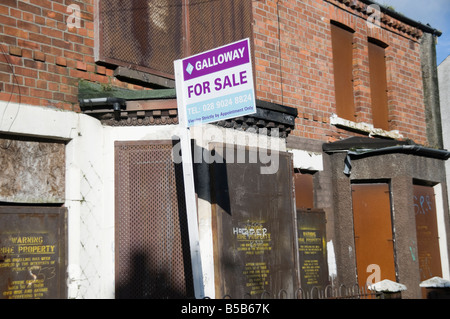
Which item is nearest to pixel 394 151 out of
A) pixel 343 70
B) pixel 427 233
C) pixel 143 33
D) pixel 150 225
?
pixel 427 233

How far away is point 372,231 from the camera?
39.4 feet

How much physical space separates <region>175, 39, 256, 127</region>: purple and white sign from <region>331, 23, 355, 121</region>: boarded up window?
6.72 meters

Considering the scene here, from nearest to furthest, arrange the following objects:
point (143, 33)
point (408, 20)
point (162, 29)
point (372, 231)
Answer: point (143, 33) < point (162, 29) < point (372, 231) < point (408, 20)

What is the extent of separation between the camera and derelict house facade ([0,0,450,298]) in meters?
7.55

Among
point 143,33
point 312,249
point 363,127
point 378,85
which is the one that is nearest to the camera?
point 143,33

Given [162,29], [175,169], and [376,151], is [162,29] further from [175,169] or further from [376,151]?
[376,151]

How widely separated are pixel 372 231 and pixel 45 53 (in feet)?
23.8

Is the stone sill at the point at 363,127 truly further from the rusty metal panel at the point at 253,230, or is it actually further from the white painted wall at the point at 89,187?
the white painted wall at the point at 89,187

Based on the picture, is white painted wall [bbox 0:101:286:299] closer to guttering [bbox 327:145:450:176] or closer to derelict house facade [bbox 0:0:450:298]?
derelict house facade [bbox 0:0:450:298]

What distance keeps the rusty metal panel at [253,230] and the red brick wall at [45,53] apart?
7.27 feet

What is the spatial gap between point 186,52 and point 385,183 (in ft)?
16.5

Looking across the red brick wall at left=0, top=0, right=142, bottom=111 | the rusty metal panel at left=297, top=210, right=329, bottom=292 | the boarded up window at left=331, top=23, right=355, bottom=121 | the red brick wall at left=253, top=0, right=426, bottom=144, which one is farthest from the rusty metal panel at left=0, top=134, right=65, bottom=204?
the boarded up window at left=331, top=23, right=355, bottom=121

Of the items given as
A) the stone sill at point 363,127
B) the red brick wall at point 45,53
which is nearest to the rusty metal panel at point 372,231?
the stone sill at point 363,127

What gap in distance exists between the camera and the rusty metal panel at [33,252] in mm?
7059
